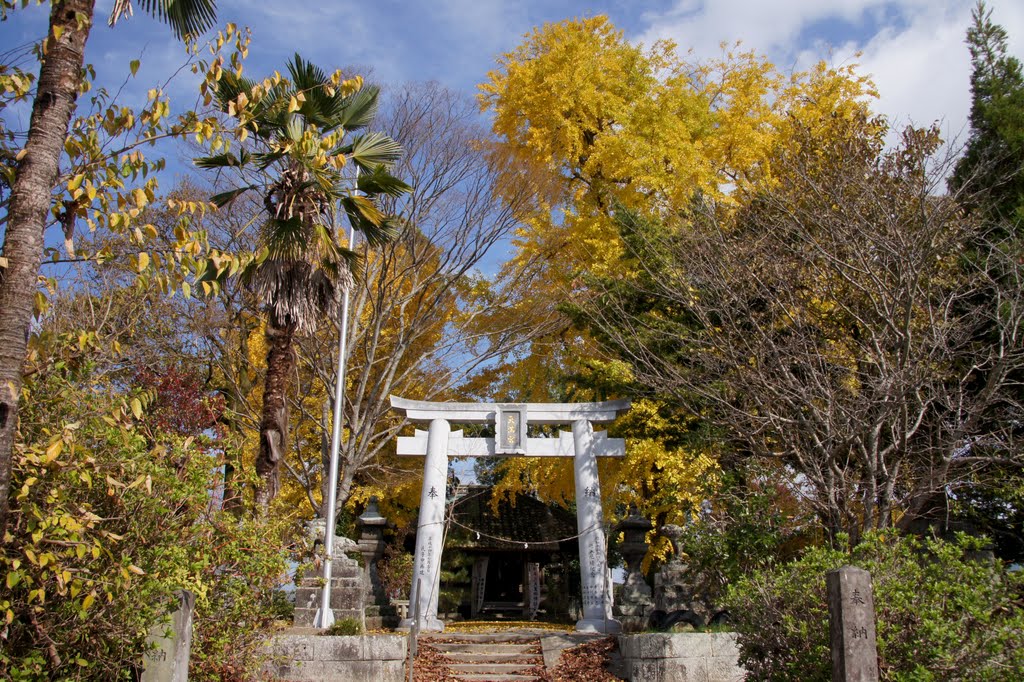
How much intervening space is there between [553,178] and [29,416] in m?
12.3

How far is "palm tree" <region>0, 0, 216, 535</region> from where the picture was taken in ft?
14.8

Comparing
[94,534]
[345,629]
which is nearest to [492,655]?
[345,629]

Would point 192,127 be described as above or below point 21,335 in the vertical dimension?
above

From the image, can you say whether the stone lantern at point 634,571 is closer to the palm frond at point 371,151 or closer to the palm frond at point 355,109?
the palm frond at point 371,151

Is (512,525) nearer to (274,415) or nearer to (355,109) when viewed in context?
(274,415)

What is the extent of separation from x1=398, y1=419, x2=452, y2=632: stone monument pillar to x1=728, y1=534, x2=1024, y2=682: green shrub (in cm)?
660

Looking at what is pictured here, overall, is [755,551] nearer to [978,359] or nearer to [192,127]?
[978,359]

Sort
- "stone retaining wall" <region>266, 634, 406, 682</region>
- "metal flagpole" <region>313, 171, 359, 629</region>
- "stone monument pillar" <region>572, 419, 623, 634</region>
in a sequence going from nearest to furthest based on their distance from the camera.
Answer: "stone retaining wall" <region>266, 634, 406, 682</region> → "metal flagpole" <region>313, 171, 359, 629</region> → "stone monument pillar" <region>572, 419, 623, 634</region>

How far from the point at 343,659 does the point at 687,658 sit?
4234 millimetres

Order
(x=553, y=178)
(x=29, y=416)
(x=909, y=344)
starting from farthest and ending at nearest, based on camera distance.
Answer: (x=553, y=178) < (x=909, y=344) < (x=29, y=416)

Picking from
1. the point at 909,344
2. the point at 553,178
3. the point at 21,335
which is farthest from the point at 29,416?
the point at 553,178

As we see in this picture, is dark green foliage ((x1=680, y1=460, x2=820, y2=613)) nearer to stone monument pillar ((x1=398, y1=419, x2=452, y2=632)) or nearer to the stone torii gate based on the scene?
the stone torii gate

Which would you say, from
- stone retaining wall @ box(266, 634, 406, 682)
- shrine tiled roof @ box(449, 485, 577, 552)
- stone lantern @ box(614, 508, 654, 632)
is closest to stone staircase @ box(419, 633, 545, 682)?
stone retaining wall @ box(266, 634, 406, 682)

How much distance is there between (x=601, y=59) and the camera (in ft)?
55.9
